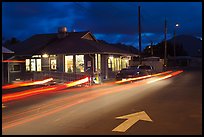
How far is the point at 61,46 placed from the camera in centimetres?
3844

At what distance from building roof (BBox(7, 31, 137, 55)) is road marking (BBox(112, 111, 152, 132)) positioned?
76.1 feet

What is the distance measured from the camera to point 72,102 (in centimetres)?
1541

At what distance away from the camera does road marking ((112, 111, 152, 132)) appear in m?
9.48

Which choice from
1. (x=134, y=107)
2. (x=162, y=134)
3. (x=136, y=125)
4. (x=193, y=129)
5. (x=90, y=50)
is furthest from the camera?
(x=90, y=50)

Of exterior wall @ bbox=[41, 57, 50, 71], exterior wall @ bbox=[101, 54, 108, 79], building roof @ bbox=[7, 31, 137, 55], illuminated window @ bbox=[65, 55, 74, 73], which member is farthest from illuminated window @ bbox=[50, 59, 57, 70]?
exterior wall @ bbox=[101, 54, 108, 79]

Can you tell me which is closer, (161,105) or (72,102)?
(161,105)

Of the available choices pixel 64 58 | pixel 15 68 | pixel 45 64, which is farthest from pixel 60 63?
pixel 15 68

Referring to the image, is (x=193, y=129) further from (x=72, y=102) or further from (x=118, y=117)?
(x=72, y=102)

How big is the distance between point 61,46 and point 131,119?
92.9 feet

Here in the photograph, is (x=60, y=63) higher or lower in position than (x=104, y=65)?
higher

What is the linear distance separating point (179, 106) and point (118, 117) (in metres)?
3.50

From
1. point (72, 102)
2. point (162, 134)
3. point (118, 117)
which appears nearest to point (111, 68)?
point (72, 102)

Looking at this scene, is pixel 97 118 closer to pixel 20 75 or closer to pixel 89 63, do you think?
pixel 89 63

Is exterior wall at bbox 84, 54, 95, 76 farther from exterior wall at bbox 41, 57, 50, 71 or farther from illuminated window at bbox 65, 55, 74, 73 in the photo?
exterior wall at bbox 41, 57, 50, 71
